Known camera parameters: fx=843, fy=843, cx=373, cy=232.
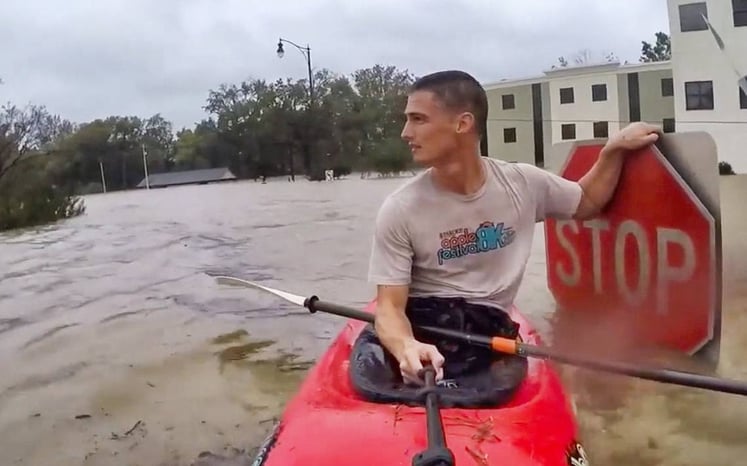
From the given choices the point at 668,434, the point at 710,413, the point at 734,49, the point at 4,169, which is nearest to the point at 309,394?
the point at 668,434

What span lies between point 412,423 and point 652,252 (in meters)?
2.10

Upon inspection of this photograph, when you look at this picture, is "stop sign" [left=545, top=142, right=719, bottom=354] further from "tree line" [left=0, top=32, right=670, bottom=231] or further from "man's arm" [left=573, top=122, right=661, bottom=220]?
"tree line" [left=0, top=32, right=670, bottom=231]

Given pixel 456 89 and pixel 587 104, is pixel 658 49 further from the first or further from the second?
pixel 456 89

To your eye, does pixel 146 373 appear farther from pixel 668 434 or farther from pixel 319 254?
pixel 319 254

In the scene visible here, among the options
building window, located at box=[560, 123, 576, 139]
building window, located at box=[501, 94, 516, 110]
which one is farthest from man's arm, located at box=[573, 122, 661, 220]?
building window, located at box=[501, 94, 516, 110]

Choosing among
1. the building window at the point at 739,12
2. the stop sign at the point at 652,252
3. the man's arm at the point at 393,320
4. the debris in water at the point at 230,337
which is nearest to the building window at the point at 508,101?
the building window at the point at 739,12

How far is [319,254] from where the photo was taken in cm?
1056

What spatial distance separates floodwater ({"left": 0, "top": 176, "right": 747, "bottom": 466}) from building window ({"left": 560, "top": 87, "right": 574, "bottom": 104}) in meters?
24.0

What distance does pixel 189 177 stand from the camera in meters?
62.6

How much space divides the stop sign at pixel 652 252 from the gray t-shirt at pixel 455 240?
3.17 feet

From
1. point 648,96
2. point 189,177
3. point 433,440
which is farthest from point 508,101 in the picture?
point 433,440

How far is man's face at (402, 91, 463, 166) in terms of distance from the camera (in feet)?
8.74

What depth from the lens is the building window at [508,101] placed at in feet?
125

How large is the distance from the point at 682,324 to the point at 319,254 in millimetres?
7168
